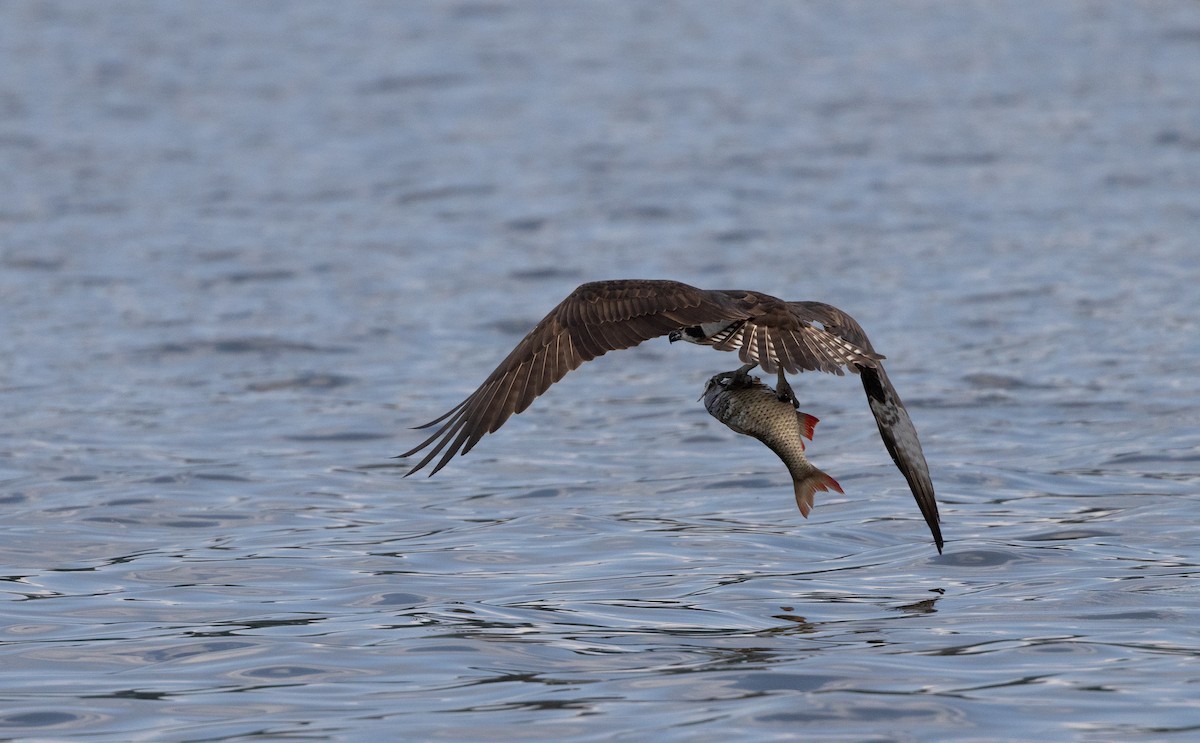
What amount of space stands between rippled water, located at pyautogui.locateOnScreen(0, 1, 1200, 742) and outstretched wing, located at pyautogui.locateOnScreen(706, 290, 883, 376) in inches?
46.8

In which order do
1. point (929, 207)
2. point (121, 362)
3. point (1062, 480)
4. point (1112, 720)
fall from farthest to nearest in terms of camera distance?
point (929, 207) → point (121, 362) → point (1062, 480) → point (1112, 720)

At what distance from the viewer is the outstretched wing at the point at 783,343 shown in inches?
309

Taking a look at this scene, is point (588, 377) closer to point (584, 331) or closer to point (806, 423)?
point (584, 331)

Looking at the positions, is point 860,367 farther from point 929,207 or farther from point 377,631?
point 929,207

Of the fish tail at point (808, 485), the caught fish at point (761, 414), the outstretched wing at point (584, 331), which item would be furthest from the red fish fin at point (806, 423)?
the outstretched wing at point (584, 331)

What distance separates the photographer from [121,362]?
14930mm

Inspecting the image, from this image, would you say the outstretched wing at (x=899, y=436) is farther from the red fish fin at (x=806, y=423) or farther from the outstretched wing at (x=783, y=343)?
the red fish fin at (x=806, y=423)

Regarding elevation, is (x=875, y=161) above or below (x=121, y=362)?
above

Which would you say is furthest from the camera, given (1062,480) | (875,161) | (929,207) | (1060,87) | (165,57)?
(165,57)

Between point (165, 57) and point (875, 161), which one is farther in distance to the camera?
point (165, 57)

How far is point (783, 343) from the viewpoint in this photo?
26.5 ft

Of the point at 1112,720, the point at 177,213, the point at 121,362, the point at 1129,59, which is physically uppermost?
the point at 1129,59

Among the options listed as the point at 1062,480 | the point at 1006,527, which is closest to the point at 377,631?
the point at 1006,527

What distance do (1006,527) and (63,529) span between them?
5.30 metres
